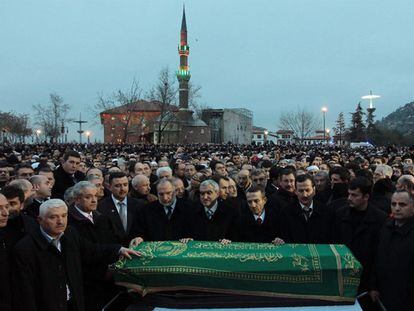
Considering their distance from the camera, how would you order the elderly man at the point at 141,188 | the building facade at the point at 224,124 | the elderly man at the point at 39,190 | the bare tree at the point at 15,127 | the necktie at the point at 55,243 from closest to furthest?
the necktie at the point at 55,243
the elderly man at the point at 39,190
the elderly man at the point at 141,188
the bare tree at the point at 15,127
the building facade at the point at 224,124

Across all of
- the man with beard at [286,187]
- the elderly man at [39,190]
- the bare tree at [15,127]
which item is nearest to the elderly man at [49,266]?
the elderly man at [39,190]

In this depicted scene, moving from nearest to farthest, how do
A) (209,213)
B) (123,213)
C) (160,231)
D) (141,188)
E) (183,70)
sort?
(160,231) → (209,213) → (123,213) → (141,188) → (183,70)

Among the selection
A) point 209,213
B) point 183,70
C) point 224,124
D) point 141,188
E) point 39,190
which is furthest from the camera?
point 183,70

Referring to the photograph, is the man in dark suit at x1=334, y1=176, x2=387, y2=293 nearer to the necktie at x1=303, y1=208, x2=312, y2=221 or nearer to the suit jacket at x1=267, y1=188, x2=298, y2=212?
the necktie at x1=303, y1=208, x2=312, y2=221

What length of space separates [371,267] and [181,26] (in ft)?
410

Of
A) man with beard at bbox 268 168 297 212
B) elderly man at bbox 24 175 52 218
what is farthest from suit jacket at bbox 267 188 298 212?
elderly man at bbox 24 175 52 218

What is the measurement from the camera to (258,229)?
6.26 metres

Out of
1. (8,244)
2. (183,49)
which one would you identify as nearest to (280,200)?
(8,244)

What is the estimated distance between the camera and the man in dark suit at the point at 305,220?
237 inches

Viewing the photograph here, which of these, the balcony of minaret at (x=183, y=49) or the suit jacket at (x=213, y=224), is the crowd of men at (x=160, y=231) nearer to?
the suit jacket at (x=213, y=224)

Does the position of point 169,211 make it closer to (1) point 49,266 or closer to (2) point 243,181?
(1) point 49,266

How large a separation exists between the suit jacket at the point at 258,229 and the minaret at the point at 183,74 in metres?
95.1

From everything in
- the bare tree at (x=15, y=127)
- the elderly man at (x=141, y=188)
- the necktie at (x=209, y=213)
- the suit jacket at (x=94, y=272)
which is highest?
the bare tree at (x=15, y=127)

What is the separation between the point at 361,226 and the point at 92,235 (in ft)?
10.9
